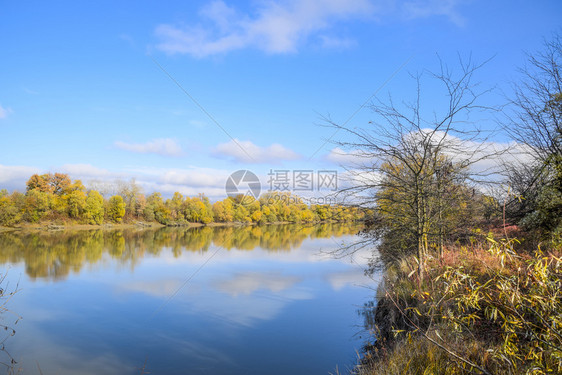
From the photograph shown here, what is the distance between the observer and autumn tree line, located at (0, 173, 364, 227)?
146 feet

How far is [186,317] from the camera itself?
10.1 m

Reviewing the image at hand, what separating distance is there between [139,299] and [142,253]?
42.0ft

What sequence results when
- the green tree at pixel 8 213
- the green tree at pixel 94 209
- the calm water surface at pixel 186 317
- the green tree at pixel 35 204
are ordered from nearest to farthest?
the calm water surface at pixel 186 317, the green tree at pixel 8 213, the green tree at pixel 35 204, the green tree at pixel 94 209

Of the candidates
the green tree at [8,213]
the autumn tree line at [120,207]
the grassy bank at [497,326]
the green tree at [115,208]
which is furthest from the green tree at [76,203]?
the grassy bank at [497,326]

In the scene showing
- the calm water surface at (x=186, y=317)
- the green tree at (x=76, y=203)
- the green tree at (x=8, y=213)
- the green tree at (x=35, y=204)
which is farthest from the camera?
the green tree at (x=76, y=203)

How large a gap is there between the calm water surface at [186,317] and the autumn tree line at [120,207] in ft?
47.7

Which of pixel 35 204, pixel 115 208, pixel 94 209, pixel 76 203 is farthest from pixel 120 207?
pixel 35 204

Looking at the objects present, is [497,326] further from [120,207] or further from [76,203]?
[120,207]

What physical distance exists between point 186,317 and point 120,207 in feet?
162

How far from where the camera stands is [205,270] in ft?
58.7

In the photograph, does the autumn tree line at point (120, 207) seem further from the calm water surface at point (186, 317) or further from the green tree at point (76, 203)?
the calm water surface at point (186, 317)

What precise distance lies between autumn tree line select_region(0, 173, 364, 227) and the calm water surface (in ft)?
47.7

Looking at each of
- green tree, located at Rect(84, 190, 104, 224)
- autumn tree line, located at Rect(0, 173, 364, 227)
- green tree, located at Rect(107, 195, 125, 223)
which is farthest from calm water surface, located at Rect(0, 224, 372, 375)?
green tree, located at Rect(107, 195, 125, 223)

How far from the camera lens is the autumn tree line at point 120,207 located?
44500 mm
